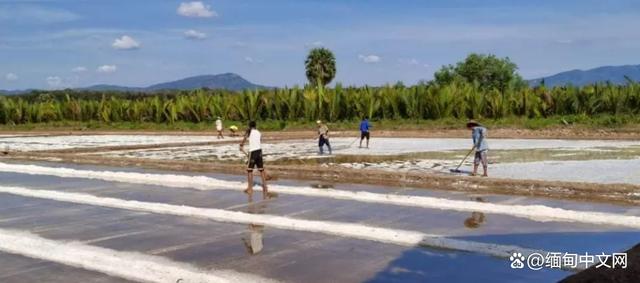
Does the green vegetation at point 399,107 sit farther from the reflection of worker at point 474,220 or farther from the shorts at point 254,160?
the reflection of worker at point 474,220

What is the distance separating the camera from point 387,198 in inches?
421

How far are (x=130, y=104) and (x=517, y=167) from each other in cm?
3323

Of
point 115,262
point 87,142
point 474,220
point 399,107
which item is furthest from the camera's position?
point 399,107

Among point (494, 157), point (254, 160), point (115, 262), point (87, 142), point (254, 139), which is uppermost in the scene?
point (254, 139)

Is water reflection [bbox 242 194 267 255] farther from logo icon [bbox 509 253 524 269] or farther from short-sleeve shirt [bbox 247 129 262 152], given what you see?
logo icon [bbox 509 253 524 269]

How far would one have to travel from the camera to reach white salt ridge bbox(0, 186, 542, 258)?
7.22m

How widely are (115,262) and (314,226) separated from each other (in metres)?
2.55

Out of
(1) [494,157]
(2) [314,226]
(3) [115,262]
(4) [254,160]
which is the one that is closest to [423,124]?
(1) [494,157]

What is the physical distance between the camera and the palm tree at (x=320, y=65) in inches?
2542

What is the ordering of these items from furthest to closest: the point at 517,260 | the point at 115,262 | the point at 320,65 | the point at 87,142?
the point at 320,65 → the point at 87,142 → the point at 115,262 → the point at 517,260

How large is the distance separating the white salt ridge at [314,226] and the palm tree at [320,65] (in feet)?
175

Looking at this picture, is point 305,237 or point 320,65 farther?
point 320,65

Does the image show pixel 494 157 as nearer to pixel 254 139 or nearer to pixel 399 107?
pixel 254 139

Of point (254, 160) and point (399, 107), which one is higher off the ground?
point (399, 107)
